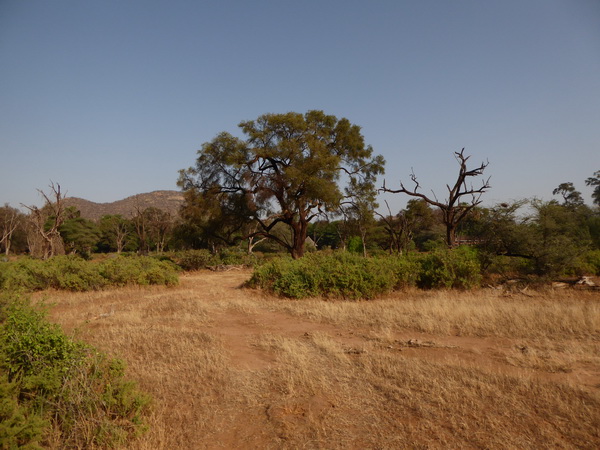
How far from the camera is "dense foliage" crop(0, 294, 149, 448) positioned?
319cm

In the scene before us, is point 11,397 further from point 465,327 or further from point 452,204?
point 452,204

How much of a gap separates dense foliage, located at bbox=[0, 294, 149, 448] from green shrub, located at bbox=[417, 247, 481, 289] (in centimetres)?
1077

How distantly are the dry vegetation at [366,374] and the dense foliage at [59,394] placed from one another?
37cm

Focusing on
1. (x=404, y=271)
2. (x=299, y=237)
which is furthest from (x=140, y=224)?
(x=404, y=271)

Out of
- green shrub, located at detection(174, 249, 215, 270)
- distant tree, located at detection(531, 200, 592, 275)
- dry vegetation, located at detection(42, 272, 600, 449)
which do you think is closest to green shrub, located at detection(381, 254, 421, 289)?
dry vegetation, located at detection(42, 272, 600, 449)

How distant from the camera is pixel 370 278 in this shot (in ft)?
37.8

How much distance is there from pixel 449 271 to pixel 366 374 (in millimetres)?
8664

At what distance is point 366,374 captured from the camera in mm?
4957

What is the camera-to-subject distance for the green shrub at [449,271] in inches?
484

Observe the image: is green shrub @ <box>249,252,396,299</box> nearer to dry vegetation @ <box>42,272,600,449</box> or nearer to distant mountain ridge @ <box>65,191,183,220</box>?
dry vegetation @ <box>42,272,600,449</box>

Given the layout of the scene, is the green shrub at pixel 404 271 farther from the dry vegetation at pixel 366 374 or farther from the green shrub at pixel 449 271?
the dry vegetation at pixel 366 374

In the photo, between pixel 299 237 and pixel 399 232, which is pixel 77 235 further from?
pixel 399 232

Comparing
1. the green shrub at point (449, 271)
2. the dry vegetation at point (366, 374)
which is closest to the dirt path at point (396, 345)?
the dry vegetation at point (366, 374)

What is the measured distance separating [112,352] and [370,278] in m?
7.85
